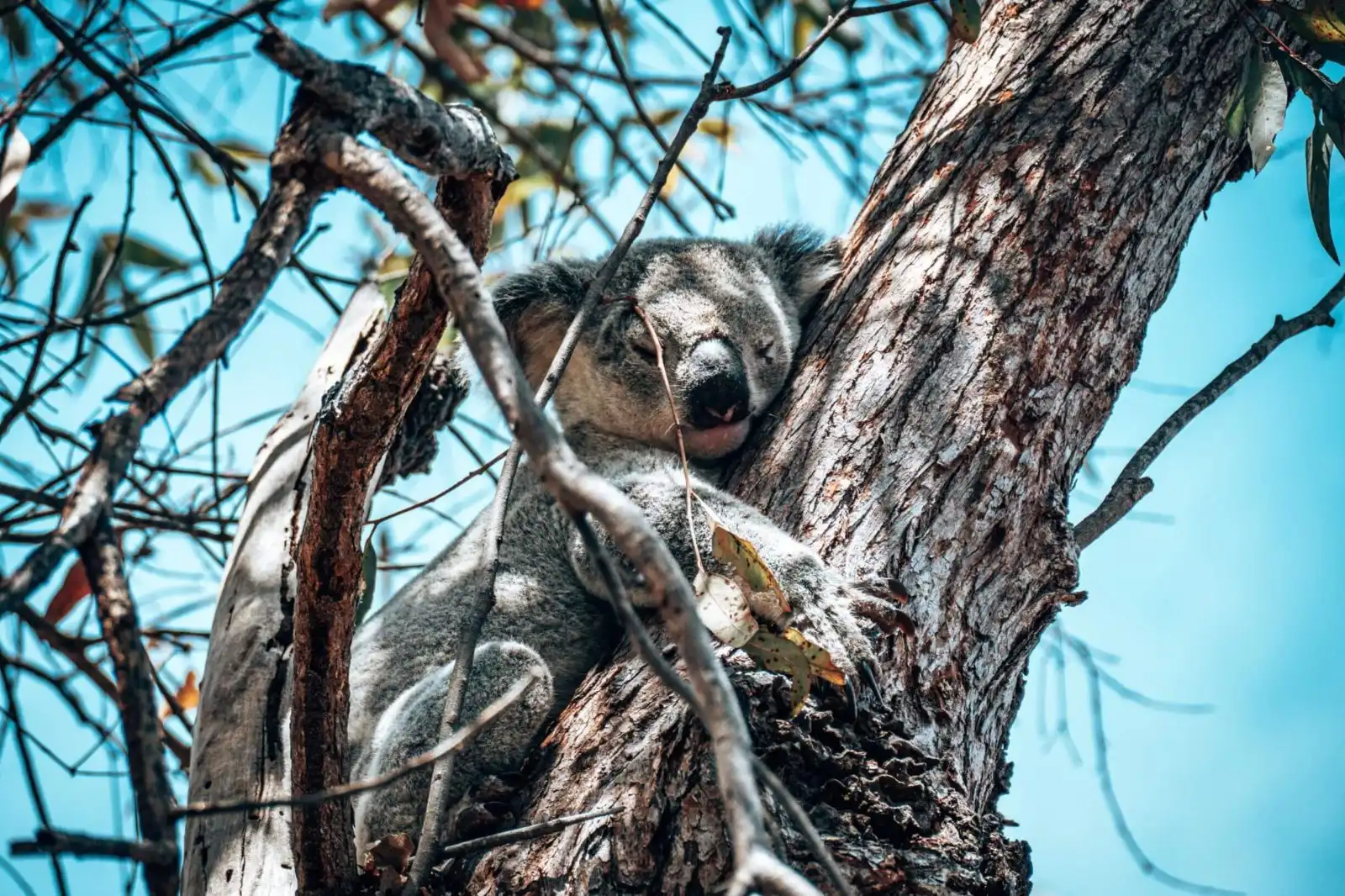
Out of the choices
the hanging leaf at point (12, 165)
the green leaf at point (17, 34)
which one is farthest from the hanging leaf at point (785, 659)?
the green leaf at point (17, 34)

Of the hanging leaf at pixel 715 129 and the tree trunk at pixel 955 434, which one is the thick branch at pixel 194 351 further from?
the hanging leaf at pixel 715 129

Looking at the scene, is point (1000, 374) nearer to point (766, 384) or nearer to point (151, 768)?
point (766, 384)

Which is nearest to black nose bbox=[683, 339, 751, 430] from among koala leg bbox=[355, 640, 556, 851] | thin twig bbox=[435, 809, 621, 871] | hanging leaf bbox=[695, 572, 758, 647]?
koala leg bbox=[355, 640, 556, 851]

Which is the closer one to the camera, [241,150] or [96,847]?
[96,847]

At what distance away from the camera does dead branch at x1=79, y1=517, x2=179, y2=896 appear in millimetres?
815

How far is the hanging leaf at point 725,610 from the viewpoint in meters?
1.70

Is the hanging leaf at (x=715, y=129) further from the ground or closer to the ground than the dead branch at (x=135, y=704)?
further from the ground

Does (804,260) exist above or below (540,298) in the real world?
above

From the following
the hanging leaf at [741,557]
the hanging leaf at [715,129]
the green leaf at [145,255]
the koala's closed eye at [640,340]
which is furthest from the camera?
the hanging leaf at [715,129]

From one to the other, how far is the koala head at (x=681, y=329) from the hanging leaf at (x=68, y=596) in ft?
4.39

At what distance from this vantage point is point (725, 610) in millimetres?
1736

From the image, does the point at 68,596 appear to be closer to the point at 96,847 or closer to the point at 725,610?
the point at 725,610

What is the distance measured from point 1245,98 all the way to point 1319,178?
0.32m

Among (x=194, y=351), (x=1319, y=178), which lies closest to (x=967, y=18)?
(x=1319, y=178)
